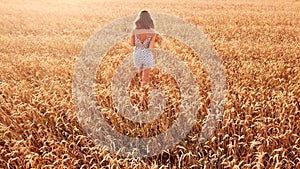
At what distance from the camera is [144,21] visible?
5902 millimetres

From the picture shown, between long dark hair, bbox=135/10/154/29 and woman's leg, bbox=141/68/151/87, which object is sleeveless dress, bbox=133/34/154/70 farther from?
long dark hair, bbox=135/10/154/29

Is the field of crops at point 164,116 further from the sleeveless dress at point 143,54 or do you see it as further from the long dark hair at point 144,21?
the long dark hair at point 144,21

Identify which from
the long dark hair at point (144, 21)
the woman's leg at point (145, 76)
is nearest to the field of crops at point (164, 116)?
the woman's leg at point (145, 76)

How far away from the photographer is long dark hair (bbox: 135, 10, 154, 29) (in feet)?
19.3

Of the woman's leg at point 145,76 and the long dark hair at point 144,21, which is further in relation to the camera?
the woman's leg at point 145,76

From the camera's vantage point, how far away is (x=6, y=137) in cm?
458

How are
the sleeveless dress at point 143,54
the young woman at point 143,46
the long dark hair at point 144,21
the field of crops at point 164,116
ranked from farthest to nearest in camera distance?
the sleeveless dress at point 143,54, the young woman at point 143,46, the long dark hair at point 144,21, the field of crops at point 164,116

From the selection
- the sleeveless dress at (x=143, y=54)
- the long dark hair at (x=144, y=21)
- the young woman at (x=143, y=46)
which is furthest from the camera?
the sleeveless dress at (x=143, y=54)

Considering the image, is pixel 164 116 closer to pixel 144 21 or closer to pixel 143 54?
pixel 143 54

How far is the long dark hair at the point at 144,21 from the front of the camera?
5.89 metres

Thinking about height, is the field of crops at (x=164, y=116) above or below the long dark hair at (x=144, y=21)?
below

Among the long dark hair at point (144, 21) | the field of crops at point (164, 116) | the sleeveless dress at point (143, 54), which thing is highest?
the long dark hair at point (144, 21)

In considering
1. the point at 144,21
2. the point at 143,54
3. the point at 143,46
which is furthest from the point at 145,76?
the point at 144,21

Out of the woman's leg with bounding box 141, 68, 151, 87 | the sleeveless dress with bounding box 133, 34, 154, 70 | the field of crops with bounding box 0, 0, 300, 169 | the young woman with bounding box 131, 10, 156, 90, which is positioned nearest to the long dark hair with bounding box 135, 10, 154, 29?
the young woman with bounding box 131, 10, 156, 90
